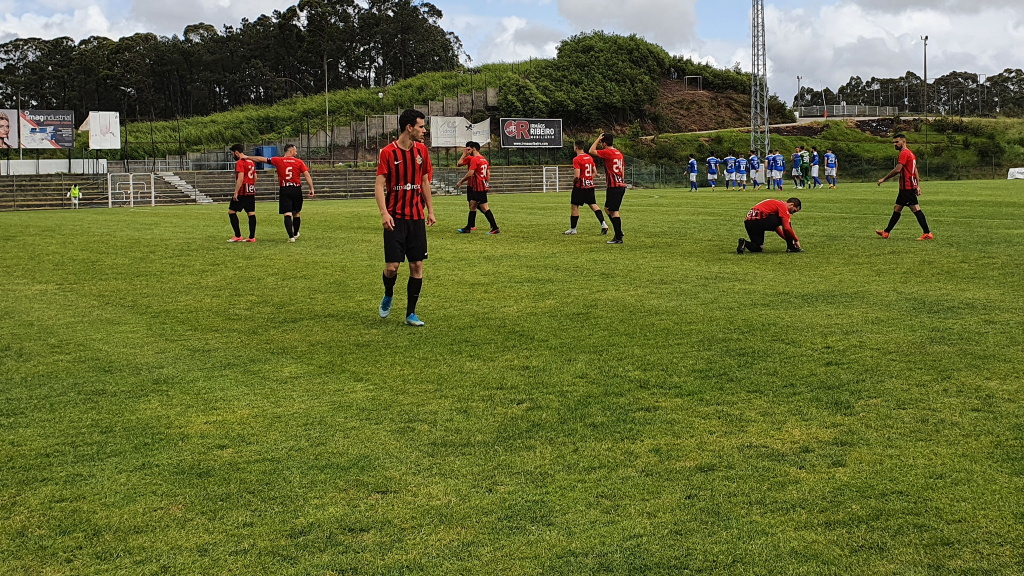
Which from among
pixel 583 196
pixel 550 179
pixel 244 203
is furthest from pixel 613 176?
pixel 550 179

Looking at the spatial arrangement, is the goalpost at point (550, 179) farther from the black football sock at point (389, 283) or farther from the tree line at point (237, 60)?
the tree line at point (237, 60)

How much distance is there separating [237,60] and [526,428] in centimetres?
11106

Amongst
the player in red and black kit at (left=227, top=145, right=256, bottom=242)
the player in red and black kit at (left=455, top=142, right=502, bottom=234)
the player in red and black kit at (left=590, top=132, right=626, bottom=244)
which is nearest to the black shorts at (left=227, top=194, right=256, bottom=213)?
the player in red and black kit at (left=227, top=145, right=256, bottom=242)

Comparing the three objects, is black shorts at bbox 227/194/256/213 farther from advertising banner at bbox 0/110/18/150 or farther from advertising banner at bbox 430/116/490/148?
advertising banner at bbox 0/110/18/150

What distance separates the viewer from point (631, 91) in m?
80.7

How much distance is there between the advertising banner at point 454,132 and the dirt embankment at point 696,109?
89.8 feet

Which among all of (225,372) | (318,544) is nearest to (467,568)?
(318,544)

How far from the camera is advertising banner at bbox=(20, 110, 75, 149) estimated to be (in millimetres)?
52500

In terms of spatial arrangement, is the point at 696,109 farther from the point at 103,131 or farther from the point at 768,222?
the point at 768,222

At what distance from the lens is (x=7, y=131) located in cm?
5116

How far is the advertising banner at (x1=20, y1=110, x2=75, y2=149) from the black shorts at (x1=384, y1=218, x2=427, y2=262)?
5165 cm

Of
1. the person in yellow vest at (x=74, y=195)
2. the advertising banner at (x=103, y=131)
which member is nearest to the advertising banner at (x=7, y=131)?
the advertising banner at (x=103, y=131)

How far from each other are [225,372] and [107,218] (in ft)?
79.0

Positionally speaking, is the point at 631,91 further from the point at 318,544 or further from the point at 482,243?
the point at 318,544
